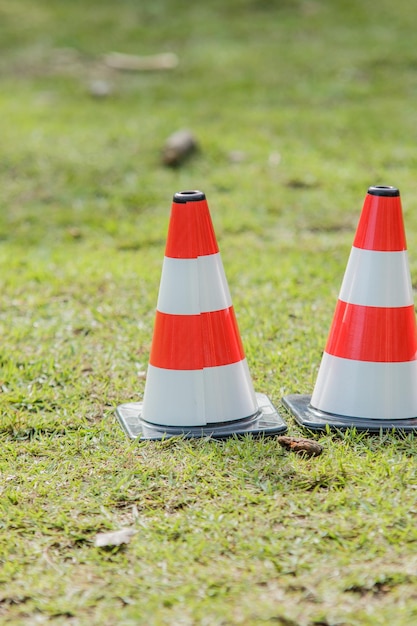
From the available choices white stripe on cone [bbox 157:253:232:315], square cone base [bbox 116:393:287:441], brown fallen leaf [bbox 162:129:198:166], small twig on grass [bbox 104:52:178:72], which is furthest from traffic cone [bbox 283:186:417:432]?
small twig on grass [bbox 104:52:178:72]

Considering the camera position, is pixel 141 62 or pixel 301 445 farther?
pixel 141 62

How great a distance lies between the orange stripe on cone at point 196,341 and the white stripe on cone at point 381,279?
51 centimetres

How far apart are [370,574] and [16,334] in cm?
255

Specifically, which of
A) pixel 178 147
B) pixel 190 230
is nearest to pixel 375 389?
pixel 190 230

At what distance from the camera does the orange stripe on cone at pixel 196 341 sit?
3268mm

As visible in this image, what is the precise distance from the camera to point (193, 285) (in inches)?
129

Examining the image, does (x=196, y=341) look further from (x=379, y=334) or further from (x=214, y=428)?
(x=379, y=334)

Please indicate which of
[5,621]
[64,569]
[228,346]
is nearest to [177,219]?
[228,346]

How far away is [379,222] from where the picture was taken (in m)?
3.26

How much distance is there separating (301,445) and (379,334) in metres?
0.52

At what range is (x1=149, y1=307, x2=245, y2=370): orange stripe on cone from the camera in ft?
10.7

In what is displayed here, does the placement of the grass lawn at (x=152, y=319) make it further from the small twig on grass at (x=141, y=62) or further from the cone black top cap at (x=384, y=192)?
the cone black top cap at (x=384, y=192)

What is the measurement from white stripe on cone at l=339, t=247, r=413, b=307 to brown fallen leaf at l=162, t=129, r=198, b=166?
4.46 meters

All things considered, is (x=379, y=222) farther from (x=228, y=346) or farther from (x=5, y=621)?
(x=5, y=621)
